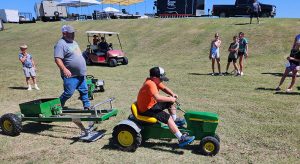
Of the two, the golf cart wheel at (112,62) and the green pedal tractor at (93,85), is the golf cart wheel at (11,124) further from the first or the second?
the golf cart wheel at (112,62)

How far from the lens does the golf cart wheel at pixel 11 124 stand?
6.28 m

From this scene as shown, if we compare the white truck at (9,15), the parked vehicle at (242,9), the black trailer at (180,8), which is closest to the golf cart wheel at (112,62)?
the parked vehicle at (242,9)

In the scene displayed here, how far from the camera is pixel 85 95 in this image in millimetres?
6918

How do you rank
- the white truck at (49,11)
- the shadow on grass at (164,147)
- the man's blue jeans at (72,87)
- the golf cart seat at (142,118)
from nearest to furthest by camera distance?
1. the golf cart seat at (142,118)
2. the shadow on grass at (164,147)
3. the man's blue jeans at (72,87)
4. the white truck at (49,11)

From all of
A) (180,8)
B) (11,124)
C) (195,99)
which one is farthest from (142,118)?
(180,8)

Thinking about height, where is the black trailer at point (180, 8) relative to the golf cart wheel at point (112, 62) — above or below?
above

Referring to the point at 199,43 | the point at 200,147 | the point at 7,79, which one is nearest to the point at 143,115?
the point at 200,147

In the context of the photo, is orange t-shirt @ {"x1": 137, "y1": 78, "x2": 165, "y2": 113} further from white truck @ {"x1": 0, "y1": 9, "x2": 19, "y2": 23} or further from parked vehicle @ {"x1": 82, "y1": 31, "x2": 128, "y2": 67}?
white truck @ {"x1": 0, "y1": 9, "x2": 19, "y2": 23}

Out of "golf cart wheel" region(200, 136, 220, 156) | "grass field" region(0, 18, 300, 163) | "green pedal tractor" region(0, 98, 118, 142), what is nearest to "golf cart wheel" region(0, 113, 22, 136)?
"green pedal tractor" region(0, 98, 118, 142)

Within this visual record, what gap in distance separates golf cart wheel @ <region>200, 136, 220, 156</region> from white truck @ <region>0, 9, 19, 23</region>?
172 feet

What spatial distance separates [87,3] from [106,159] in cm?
3581

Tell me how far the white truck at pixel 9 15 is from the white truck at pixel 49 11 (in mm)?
6332

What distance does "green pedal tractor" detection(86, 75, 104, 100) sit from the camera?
940 cm

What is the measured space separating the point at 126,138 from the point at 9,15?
51894 millimetres
